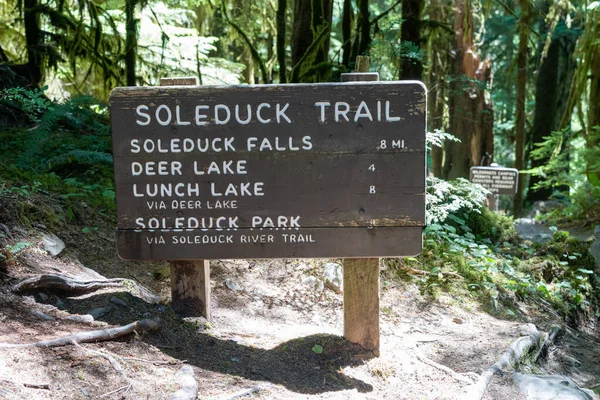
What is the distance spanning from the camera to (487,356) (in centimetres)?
479

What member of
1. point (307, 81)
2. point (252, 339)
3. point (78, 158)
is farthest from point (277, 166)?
point (78, 158)

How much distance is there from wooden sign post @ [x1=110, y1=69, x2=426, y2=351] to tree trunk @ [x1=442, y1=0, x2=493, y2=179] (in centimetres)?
966

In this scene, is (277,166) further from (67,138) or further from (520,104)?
(520,104)

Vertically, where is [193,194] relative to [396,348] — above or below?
above

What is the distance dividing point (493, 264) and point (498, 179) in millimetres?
4314

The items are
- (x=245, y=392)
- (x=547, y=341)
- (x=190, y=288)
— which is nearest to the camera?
(x=245, y=392)

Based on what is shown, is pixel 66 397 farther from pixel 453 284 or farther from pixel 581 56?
pixel 581 56

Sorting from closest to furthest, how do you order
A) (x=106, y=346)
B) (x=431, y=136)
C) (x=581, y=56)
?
(x=106, y=346), (x=431, y=136), (x=581, y=56)

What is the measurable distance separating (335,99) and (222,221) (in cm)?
116

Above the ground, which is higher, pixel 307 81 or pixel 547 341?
pixel 307 81

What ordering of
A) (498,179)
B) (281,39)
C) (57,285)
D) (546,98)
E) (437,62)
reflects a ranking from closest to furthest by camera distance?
(57,285), (281,39), (498,179), (437,62), (546,98)

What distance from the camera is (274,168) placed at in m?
4.06

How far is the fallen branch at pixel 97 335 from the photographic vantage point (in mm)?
3410

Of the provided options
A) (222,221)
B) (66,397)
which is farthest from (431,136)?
(66,397)
